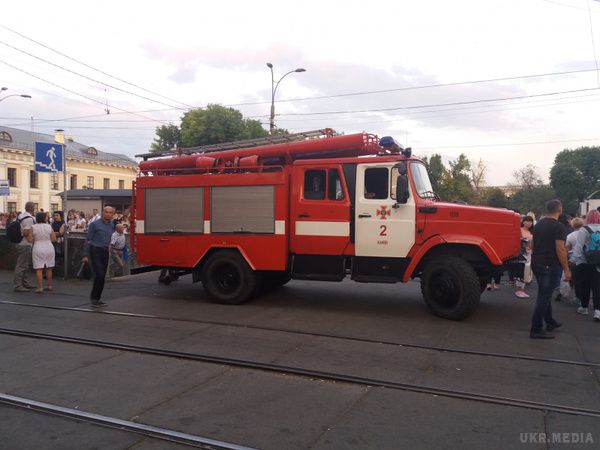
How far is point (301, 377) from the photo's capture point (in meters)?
5.38

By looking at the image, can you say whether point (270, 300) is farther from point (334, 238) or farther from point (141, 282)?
A: point (141, 282)

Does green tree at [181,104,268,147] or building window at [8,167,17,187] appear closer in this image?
green tree at [181,104,268,147]

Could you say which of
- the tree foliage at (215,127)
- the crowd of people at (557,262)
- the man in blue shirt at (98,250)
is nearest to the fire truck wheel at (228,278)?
the man in blue shirt at (98,250)

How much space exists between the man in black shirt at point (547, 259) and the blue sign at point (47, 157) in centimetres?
1095

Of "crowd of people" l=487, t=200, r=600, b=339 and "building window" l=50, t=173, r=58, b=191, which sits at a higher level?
"building window" l=50, t=173, r=58, b=191

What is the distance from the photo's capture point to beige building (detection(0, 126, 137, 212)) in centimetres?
4925

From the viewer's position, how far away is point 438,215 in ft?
26.1

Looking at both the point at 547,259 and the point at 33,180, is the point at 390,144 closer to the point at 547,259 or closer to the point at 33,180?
the point at 547,259

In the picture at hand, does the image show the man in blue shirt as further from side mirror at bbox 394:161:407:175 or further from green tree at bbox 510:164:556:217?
green tree at bbox 510:164:556:217

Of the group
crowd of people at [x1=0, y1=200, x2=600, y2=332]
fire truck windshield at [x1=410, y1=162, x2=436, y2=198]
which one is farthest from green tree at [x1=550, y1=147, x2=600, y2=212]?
fire truck windshield at [x1=410, y1=162, x2=436, y2=198]

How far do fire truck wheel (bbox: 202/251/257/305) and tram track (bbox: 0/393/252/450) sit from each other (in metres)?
4.73

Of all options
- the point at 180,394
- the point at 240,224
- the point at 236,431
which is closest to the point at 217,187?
the point at 240,224

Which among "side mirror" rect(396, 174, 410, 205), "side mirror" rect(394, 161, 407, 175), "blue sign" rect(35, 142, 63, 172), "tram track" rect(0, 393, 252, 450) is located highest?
"blue sign" rect(35, 142, 63, 172)

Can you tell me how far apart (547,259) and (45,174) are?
180ft
